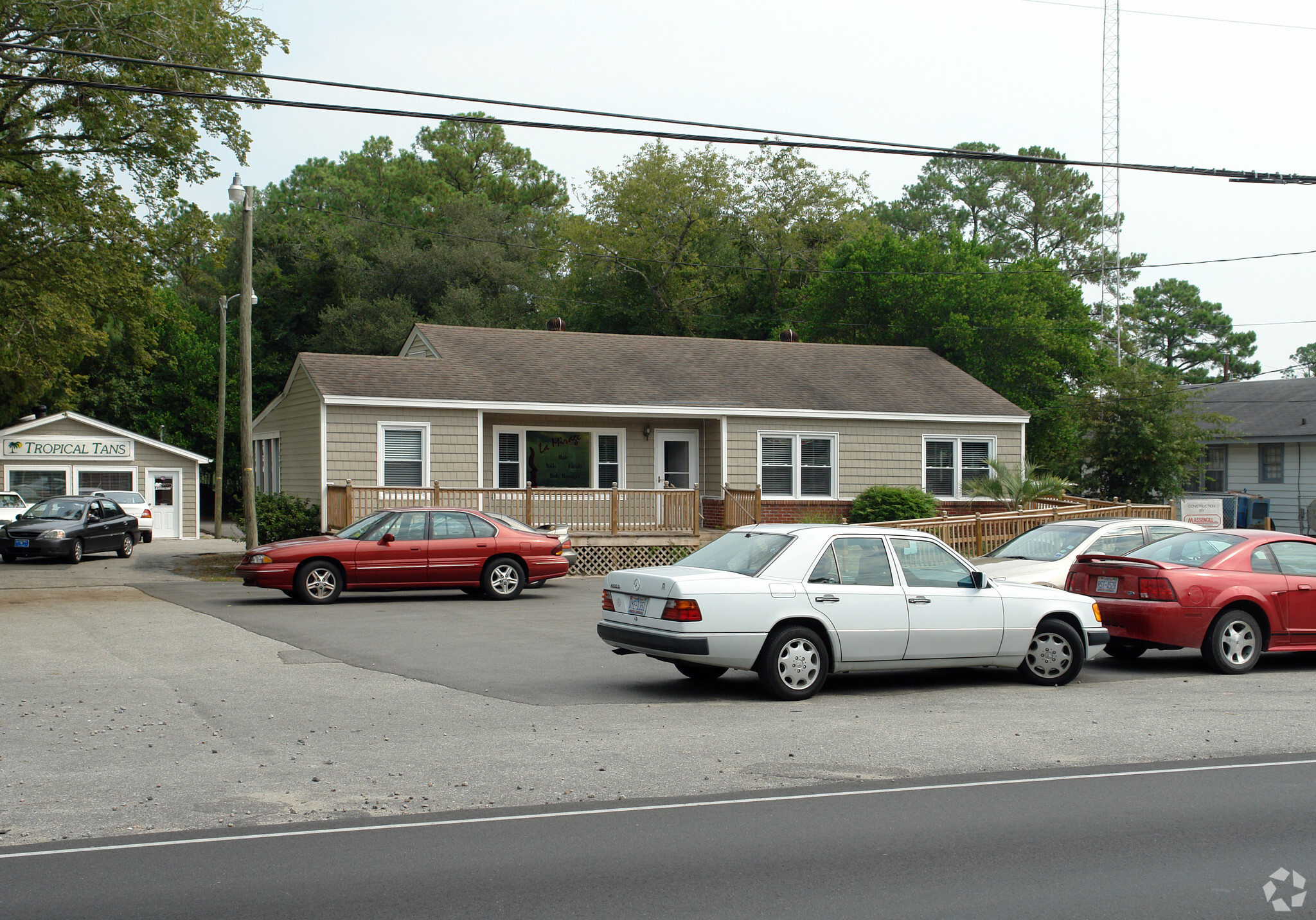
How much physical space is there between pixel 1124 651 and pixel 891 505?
48.3 feet

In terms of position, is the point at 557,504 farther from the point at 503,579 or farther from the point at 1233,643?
the point at 1233,643

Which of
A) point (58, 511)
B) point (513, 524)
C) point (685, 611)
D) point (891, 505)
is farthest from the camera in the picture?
point (58, 511)

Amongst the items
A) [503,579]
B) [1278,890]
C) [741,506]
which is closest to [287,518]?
[503,579]

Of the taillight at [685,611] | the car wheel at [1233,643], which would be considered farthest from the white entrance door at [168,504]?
the car wheel at [1233,643]

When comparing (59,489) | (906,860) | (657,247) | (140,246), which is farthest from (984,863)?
(657,247)

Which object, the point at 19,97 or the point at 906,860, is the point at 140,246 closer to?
the point at 19,97

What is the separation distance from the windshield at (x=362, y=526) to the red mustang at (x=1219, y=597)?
1126 centimetres

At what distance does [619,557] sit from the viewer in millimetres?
24938

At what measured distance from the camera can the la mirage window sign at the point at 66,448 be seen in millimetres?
39312

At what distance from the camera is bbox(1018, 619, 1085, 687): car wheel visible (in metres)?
11.4

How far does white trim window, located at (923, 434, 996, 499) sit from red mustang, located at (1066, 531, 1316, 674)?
1734cm

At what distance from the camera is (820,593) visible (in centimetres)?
1037

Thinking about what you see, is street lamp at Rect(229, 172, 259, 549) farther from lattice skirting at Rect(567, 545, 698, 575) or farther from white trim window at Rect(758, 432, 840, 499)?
white trim window at Rect(758, 432, 840, 499)

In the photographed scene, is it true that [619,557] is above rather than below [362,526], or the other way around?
below
